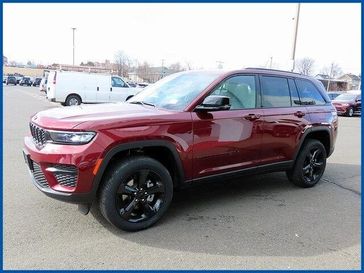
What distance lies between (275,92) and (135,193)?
2.61 meters

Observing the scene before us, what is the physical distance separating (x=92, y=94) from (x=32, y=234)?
15814 mm

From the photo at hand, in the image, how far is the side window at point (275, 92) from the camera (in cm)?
502

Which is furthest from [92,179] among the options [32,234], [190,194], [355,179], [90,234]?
[355,179]

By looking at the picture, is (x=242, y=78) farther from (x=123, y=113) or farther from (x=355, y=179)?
(x=355, y=179)

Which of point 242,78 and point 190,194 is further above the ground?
point 242,78

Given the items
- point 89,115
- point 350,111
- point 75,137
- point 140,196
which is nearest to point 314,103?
point 140,196

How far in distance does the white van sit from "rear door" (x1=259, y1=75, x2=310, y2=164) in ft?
44.9

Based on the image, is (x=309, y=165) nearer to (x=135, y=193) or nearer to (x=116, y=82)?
(x=135, y=193)

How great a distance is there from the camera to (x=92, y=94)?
61.8 ft

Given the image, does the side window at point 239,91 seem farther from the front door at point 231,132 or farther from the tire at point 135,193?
the tire at point 135,193

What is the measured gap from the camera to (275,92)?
17.0 ft

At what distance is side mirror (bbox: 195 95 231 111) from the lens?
4.10 metres

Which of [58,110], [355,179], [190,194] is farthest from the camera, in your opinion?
[355,179]

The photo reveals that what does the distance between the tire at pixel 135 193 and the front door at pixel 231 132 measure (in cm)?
51
